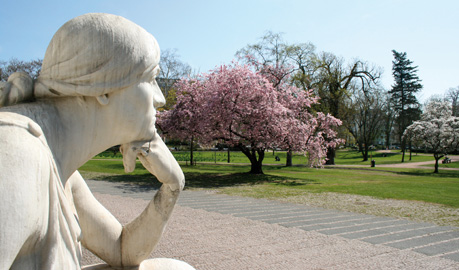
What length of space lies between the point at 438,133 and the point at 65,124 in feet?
91.9

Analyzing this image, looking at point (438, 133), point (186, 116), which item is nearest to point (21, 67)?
point (186, 116)

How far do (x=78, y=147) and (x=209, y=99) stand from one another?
15.1 m

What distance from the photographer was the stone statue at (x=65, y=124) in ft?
3.20

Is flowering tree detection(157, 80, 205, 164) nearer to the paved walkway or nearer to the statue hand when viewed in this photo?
the paved walkway

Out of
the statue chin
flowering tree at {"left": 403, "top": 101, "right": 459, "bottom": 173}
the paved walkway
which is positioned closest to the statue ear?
the statue chin

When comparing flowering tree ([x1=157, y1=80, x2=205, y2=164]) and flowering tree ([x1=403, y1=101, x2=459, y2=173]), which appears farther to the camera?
flowering tree ([x1=403, y1=101, x2=459, y2=173])

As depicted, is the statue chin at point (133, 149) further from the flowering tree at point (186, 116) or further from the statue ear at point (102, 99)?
the flowering tree at point (186, 116)

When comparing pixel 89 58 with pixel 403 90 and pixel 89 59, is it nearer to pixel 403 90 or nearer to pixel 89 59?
pixel 89 59

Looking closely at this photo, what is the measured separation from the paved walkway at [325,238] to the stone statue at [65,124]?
355 centimetres

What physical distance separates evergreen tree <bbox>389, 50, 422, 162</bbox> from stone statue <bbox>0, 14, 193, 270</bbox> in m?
50.3

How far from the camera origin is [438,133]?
24672 mm

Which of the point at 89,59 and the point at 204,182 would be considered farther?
the point at 204,182

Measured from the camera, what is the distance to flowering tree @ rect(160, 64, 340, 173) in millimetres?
16312

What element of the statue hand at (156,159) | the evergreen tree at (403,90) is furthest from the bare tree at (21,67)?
the evergreen tree at (403,90)
